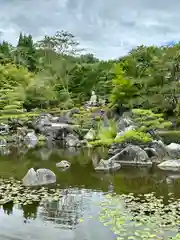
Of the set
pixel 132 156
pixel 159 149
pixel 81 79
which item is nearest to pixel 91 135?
pixel 159 149

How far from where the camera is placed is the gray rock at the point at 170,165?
48.2ft

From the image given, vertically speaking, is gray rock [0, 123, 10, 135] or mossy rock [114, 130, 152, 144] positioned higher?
gray rock [0, 123, 10, 135]

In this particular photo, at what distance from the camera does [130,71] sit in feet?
95.2

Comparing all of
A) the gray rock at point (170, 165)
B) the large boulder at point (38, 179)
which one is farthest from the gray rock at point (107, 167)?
the large boulder at point (38, 179)

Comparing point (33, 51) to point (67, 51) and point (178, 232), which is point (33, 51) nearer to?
point (67, 51)

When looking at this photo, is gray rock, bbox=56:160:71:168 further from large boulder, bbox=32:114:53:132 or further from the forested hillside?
large boulder, bbox=32:114:53:132

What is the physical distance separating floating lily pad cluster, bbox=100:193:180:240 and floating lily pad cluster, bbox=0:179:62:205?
162 cm

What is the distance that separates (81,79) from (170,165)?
25.4 meters

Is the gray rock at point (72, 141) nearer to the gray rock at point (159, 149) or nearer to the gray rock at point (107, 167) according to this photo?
the gray rock at point (159, 149)

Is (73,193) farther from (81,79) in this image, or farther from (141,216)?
(81,79)

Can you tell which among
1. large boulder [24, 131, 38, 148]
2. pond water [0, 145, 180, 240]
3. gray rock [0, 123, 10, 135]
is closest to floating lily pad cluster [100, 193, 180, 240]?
pond water [0, 145, 180, 240]

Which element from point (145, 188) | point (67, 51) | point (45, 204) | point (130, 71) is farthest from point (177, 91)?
point (67, 51)

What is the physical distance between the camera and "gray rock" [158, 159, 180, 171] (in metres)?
14.7

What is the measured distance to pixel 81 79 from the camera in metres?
39.2
